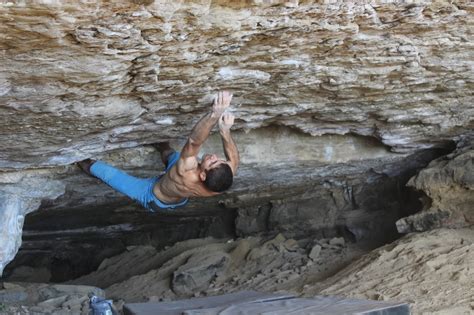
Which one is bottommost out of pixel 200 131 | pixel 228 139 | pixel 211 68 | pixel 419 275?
pixel 419 275

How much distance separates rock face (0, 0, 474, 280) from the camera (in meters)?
2.98

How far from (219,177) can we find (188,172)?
25cm

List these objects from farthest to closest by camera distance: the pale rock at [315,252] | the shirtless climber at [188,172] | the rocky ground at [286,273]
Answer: the pale rock at [315,252], the rocky ground at [286,273], the shirtless climber at [188,172]

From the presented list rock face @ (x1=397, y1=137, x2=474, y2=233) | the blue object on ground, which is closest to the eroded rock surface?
rock face @ (x1=397, y1=137, x2=474, y2=233)

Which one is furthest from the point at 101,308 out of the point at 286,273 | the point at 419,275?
the point at 286,273

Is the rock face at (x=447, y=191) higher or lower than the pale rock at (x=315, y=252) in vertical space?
higher

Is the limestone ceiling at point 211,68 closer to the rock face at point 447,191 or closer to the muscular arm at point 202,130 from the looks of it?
the muscular arm at point 202,130

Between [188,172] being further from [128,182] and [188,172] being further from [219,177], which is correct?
[128,182]

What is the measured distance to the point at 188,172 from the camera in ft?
14.5

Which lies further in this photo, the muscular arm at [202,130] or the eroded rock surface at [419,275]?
the eroded rock surface at [419,275]

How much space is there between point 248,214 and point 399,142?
2671mm

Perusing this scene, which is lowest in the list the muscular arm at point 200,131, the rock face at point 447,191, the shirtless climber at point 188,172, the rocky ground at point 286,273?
the rocky ground at point 286,273

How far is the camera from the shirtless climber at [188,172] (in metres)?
4.08

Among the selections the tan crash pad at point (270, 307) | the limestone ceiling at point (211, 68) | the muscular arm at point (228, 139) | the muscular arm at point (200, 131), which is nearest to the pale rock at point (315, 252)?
the limestone ceiling at point (211, 68)
